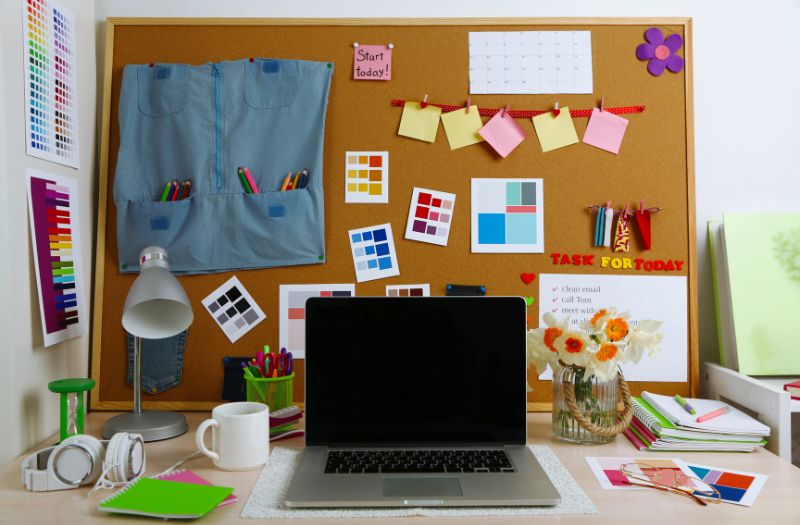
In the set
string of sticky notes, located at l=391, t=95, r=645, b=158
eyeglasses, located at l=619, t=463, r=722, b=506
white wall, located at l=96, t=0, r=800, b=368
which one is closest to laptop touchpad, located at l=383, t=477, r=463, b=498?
eyeglasses, located at l=619, t=463, r=722, b=506

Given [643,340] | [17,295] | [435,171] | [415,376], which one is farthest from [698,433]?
[17,295]

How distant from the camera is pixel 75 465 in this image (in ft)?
3.22

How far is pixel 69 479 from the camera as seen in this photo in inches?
38.6

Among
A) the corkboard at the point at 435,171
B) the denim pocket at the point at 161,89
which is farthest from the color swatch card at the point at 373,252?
the denim pocket at the point at 161,89

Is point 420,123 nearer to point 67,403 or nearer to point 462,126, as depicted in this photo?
point 462,126

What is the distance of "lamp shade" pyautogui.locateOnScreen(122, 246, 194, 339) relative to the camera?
1157mm

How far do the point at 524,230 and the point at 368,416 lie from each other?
0.55 m

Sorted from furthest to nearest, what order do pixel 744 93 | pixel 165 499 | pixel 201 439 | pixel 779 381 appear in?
pixel 744 93 < pixel 779 381 < pixel 201 439 < pixel 165 499

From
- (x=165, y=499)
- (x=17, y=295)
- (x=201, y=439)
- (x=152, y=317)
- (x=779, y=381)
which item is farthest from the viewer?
(x=779, y=381)

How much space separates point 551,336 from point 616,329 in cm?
12

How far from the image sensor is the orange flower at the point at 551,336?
1171 millimetres

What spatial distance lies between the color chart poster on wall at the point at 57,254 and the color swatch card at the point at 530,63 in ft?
2.90

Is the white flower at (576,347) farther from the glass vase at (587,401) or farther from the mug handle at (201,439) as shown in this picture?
the mug handle at (201,439)

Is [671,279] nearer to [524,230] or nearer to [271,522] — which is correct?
[524,230]
